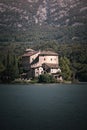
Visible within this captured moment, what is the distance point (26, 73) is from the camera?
76.9m

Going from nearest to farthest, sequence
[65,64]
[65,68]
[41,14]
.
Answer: [65,68], [65,64], [41,14]

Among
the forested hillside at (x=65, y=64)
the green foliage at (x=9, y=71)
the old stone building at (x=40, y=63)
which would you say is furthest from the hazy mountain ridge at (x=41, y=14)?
the green foliage at (x=9, y=71)

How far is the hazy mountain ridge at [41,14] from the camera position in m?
122

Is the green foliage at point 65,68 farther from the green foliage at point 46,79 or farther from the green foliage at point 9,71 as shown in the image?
the green foliage at point 9,71

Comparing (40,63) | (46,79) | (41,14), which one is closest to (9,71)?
(46,79)

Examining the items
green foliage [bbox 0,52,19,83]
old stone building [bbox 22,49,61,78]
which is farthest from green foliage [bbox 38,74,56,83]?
green foliage [bbox 0,52,19,83]

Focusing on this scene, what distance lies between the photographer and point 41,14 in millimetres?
128250

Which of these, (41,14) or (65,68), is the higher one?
(41,14)

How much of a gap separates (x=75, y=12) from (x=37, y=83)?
65.9 metres

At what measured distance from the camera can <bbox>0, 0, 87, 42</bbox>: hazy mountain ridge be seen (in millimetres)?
121875

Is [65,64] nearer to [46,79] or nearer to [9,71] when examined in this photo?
[46,79]

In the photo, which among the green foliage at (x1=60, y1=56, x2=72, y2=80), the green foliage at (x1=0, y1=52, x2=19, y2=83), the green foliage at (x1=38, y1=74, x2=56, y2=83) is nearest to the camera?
the green foliage at (x1=38, y1=74, x2=56, y2=83)

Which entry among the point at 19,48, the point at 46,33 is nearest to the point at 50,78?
the point at 19,48

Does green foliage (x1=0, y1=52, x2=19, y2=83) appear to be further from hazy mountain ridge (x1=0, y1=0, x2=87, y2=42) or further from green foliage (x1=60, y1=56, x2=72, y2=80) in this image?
hazy mountain ridge (x1=0, y1=0, x2=87, y2=42)
